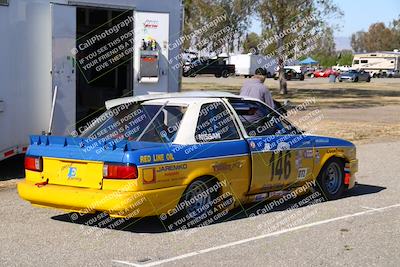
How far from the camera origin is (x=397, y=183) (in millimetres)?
10250

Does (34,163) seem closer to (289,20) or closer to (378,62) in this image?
(289,20)

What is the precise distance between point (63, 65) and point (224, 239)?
472cm

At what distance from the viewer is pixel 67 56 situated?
10148mm

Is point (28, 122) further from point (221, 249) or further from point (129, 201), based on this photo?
point (221, 249)

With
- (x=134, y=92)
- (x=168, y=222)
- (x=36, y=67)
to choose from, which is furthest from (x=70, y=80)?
(x=168, y=222)

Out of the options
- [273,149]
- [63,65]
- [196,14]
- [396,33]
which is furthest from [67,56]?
[396,33]

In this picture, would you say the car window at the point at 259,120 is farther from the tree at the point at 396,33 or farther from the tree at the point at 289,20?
the tree at the point at 396,33

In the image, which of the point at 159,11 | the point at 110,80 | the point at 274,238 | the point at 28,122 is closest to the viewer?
the point at 274,238

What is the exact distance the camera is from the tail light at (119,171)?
21.0 feet

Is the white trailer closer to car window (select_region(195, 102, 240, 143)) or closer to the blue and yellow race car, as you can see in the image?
the blue and yellow race car

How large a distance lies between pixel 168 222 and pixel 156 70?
4.83 m

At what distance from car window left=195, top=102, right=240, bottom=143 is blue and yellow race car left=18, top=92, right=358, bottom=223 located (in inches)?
0.5

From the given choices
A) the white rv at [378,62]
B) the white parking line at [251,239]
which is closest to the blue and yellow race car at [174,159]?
the white parking line at [251,239]

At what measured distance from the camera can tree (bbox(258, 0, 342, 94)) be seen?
34.2m
